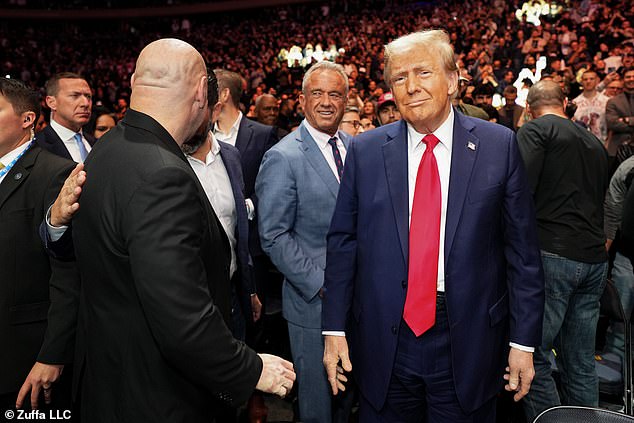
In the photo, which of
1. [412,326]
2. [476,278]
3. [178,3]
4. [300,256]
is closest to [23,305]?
[300,256]

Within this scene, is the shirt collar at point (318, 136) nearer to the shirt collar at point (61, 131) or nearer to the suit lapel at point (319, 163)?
the suit lapel at point (319, 163)

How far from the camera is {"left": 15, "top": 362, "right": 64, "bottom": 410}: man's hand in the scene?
76.5 inches

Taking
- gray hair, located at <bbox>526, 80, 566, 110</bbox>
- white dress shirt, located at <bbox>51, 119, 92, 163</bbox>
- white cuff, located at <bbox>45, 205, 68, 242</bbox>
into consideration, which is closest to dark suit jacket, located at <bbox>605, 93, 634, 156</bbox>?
gray hair, located at <bbox>526, 80, 566, 110</bbox>

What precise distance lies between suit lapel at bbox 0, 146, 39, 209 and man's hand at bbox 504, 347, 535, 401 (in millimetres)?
1902

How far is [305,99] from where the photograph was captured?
9.36ft

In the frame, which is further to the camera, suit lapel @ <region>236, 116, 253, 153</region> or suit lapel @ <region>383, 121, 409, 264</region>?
suit lapel @ <region>236, 116, 253, 153</region>

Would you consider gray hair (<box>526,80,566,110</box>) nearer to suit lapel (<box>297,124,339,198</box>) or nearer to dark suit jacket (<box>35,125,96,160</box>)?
suit lapel (<box>297,124,339,198</box>)

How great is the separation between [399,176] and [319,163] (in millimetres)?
736

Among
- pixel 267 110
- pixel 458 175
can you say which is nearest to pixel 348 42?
pixel 267 110

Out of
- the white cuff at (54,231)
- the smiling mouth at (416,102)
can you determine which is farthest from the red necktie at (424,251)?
the white cuff at (54,231)

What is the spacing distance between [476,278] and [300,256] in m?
0.90

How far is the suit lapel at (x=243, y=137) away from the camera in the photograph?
3941 millimetres

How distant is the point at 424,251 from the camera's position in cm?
187

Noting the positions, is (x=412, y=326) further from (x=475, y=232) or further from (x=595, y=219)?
(x=595, y=219)
